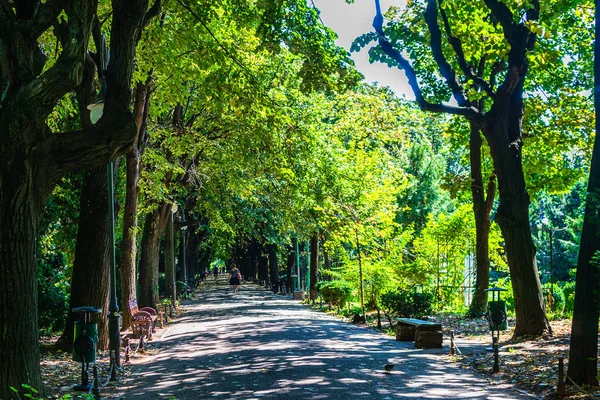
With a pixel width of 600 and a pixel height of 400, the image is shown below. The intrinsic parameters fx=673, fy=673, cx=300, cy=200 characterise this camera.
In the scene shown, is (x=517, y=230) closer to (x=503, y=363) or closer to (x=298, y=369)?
(x=503, y=363)

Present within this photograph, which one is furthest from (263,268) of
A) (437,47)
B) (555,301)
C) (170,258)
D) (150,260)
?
(437,47)

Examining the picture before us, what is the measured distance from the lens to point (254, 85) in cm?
1662

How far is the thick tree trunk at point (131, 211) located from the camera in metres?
18.7

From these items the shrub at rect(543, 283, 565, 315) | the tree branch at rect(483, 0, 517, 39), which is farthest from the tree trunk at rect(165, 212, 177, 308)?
the tree branch at rect(483, 0, 517, 39)

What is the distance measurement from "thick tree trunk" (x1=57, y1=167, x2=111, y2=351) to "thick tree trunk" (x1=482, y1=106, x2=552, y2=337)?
9149mm

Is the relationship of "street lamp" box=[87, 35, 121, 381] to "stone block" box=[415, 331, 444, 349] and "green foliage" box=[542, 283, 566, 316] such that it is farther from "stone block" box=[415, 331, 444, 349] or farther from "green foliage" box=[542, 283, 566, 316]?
"green foliage" box=[542, 283, 566, 316]

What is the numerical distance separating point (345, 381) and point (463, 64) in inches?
357

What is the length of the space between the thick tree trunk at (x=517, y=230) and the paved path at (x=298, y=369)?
212cm

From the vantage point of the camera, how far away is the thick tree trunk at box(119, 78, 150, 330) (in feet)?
61.3

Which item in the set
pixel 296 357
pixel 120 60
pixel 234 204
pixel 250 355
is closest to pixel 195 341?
pixel 250 355

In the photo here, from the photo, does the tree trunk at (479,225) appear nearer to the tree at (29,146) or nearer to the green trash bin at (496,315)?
the green trash bin at (496,315)

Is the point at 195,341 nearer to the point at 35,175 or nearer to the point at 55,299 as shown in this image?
the point at 55,299

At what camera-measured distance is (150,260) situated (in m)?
24.5

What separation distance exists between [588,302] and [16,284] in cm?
798
